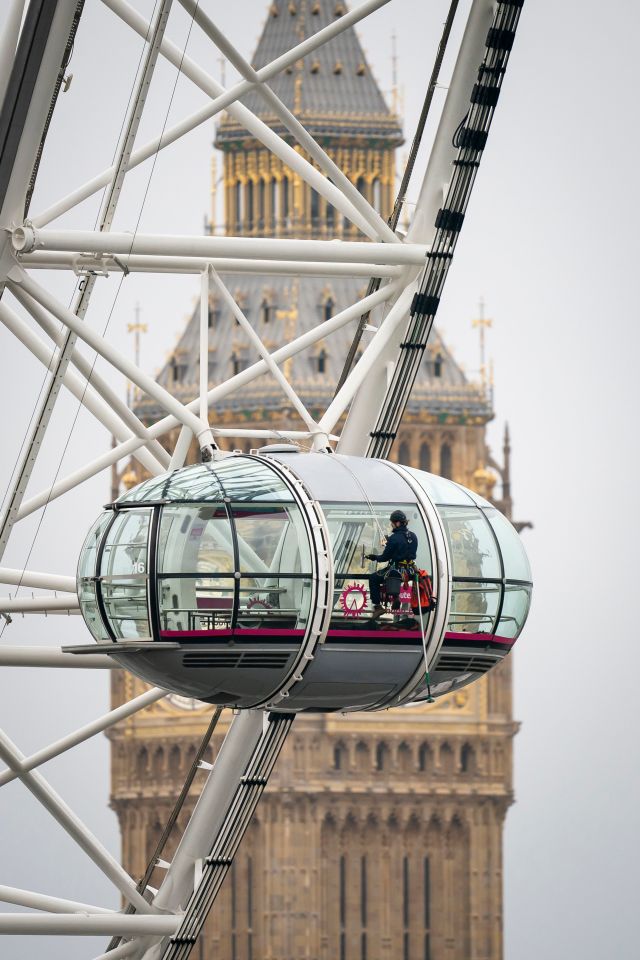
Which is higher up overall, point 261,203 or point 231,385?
point 261,203

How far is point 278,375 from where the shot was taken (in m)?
44.8

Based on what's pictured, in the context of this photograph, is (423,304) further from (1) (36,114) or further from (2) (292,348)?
(1) (36,114)

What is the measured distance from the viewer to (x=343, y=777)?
157 meters

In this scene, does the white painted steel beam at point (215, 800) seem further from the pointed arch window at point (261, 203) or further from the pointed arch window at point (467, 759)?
the pointed arch window at point (261, 203)

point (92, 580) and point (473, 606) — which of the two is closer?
point (92, 580)

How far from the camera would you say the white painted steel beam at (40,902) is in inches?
2046

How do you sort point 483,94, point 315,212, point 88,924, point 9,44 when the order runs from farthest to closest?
point 315,212 → point 88,924 → point 483,94 → point 9,44

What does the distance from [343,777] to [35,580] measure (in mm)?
107290

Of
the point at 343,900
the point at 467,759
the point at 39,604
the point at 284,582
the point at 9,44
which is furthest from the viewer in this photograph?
the point at 467,759

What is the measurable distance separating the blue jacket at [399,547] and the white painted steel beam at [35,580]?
8667mm

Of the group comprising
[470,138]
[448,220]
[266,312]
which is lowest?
[448,220]

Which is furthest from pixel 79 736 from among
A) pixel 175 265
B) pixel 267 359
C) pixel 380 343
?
pixel 267 359

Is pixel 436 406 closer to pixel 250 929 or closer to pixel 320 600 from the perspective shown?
pixel 250 929

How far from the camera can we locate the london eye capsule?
135 feet
